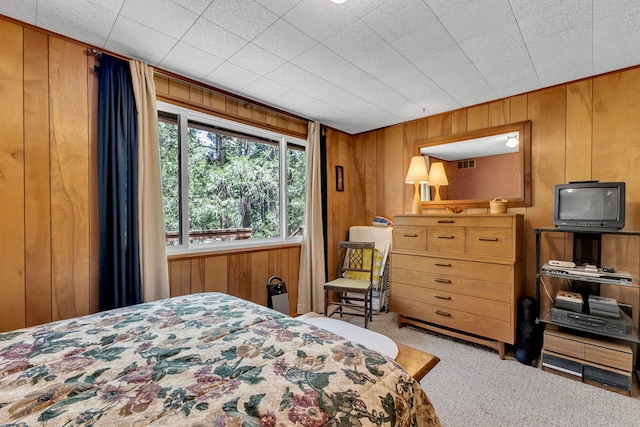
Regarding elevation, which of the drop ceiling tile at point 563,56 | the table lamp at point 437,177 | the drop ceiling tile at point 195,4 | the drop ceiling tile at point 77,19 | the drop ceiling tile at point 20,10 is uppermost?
the drop ceiling tile at point 20,10

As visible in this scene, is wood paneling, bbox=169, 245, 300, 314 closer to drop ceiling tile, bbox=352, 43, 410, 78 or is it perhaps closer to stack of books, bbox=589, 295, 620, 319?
drop ceiling tile, bbox=352, 43, 410, 78

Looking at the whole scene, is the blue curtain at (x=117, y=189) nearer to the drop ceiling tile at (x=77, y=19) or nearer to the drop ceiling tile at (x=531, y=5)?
the drop ceiling tile at (x=77, y=19)

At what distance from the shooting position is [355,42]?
6.50 ft

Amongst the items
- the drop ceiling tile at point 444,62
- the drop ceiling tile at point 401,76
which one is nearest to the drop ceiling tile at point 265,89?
the drop ceiling tile at point 401,76

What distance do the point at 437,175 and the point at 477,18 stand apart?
190 centimetres

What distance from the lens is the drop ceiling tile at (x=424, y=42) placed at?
1.84 metres

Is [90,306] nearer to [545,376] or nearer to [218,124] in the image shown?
[218,124]

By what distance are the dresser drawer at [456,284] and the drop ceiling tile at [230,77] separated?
7.92ft

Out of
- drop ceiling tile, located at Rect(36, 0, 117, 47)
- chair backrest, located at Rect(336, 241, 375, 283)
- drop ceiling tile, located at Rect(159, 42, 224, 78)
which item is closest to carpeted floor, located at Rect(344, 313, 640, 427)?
chair backrest, located at Rect(336, 241, 375, 283)

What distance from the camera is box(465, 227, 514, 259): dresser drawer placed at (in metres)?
2.49

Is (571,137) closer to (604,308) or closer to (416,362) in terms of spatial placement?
(604,308)

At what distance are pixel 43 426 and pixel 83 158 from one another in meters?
1.90

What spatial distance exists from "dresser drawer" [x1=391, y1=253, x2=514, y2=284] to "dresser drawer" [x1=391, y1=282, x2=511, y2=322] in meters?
0.19

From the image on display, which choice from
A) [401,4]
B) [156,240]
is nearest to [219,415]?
[156,240]
